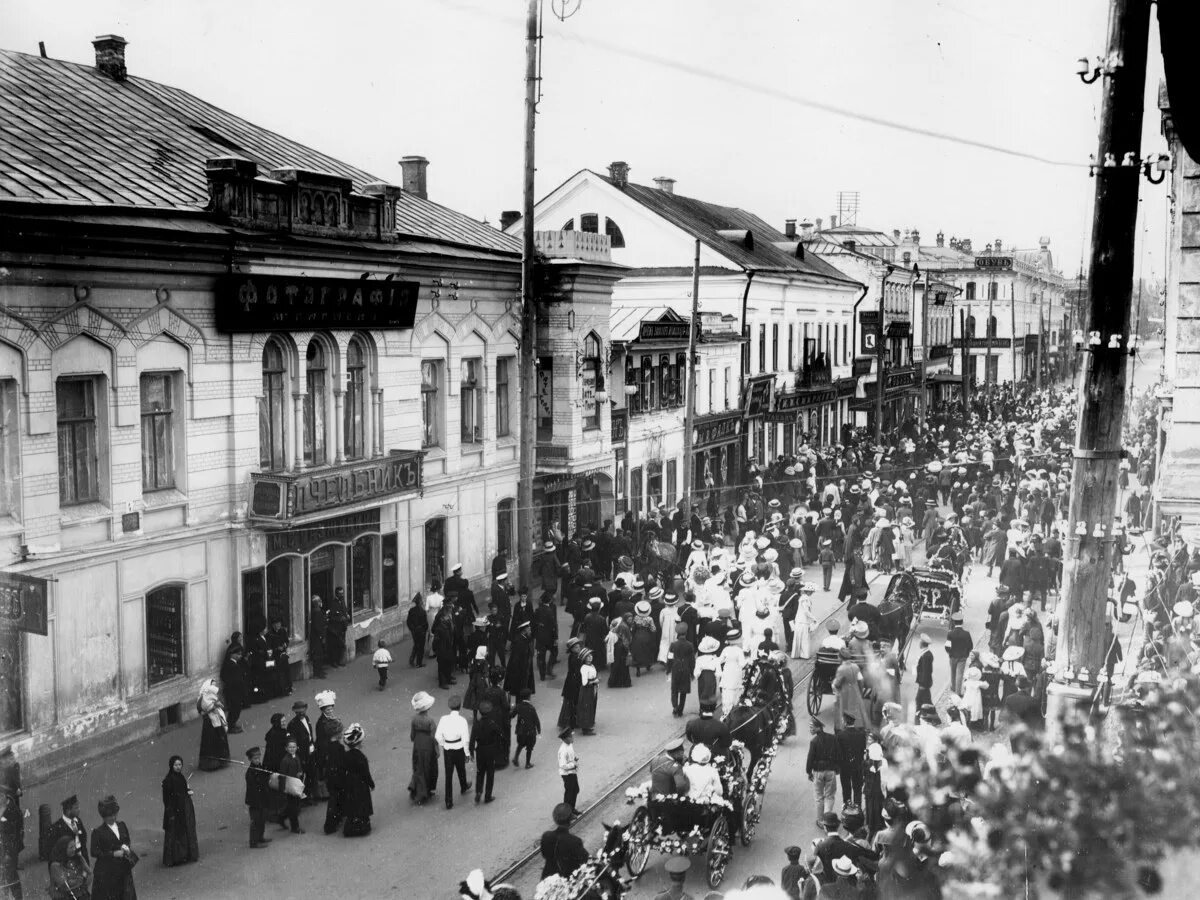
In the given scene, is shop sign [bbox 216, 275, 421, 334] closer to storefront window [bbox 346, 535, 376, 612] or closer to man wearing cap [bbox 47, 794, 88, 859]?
storefront window [bbox 346, 535, 376, 612]

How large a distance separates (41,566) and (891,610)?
41.4 feet

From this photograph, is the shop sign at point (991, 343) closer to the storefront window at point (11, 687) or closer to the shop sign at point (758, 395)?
the shop sign at point (758, 395)

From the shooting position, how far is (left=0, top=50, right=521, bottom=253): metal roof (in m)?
15.2

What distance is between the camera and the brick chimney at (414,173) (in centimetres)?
3003

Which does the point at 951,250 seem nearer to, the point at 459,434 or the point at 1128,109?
the point at 459,434

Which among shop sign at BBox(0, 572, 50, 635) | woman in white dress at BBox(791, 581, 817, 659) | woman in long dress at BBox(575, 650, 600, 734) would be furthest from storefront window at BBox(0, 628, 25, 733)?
woman in white dress at BBox(791, 581, 817, 659)

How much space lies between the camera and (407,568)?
71.5 feet

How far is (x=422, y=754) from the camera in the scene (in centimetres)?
1351

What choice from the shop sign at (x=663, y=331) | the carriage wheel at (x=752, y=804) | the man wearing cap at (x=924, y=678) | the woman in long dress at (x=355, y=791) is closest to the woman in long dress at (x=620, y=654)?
the man wearing cap at (x=924, y=678)

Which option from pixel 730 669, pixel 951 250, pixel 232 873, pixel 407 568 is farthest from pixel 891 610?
pixel 951 250

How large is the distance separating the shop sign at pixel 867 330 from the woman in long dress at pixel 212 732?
132 ft

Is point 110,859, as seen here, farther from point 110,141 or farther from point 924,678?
point 110,141

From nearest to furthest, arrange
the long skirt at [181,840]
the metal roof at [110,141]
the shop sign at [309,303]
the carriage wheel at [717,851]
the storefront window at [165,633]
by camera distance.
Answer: the carriage wheel at [717,851]
the long skirt at [181,840]
the metal roof at [110,141]
the storefront window at [165,633]
the shop sign at [309,303]

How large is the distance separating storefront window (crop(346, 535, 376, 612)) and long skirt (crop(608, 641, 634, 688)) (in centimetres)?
494
